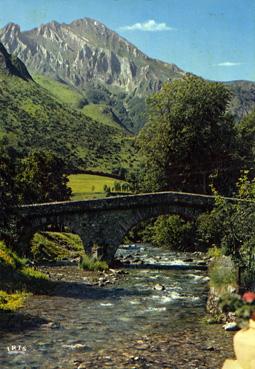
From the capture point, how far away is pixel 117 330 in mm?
20484

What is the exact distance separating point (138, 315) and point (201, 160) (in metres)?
39.6

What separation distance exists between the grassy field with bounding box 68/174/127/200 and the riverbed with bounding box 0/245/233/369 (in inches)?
3681

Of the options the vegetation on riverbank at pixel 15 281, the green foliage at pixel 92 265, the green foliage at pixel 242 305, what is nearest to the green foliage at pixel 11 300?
the vegetation on riverbank at pixel 15 281

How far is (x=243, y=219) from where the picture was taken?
24.5 m

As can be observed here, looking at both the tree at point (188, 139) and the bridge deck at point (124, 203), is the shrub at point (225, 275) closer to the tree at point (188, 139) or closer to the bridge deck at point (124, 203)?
the bridge deck at point (124, 203)

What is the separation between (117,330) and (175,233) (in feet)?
139

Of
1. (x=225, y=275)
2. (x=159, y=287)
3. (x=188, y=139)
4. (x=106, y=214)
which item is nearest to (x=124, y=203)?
(x=106, y=214)

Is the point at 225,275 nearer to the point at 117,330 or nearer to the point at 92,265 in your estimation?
the point at 117,330

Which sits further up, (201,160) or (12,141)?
(12,141)

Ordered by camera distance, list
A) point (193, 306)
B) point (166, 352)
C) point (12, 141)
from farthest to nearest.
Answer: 1. point (12, 141)
2. point (193, 306)
3. point (166, 352)

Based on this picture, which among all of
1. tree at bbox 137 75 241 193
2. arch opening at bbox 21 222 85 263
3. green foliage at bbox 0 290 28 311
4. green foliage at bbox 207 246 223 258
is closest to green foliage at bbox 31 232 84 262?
arch opening at bbox 21 222 85 263

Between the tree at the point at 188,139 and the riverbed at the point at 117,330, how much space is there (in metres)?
27.4

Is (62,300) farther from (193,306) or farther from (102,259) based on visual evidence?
(102,259)

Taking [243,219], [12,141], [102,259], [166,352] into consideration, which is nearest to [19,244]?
[102,259]
